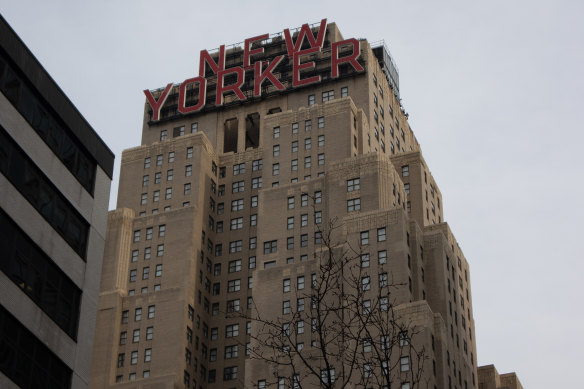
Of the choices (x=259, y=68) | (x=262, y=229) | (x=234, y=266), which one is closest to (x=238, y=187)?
(x=234, y=266)

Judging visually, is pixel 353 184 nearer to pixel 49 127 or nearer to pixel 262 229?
pixel 262 229

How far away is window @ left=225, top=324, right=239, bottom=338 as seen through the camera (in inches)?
6171

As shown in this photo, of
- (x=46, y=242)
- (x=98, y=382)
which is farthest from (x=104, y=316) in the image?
(x=46, y=242)

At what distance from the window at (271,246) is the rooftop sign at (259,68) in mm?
37467

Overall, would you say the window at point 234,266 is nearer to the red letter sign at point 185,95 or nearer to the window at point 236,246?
the window at point 236,246

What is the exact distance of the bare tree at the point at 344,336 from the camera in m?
33.3

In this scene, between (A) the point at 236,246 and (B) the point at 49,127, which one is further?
(A) the point at 236,246

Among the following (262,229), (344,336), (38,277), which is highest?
(262,229)

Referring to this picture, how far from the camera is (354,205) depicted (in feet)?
480

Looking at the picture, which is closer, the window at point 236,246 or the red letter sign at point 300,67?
the window at point 236,246

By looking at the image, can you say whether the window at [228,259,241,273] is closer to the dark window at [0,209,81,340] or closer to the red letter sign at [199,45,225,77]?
the red letter sign at [199,45,225,77]

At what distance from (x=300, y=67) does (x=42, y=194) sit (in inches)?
5002

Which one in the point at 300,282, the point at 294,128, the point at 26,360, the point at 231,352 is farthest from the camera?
the point at 294,128

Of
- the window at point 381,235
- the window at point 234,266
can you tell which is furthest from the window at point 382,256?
the window at point 234,266
